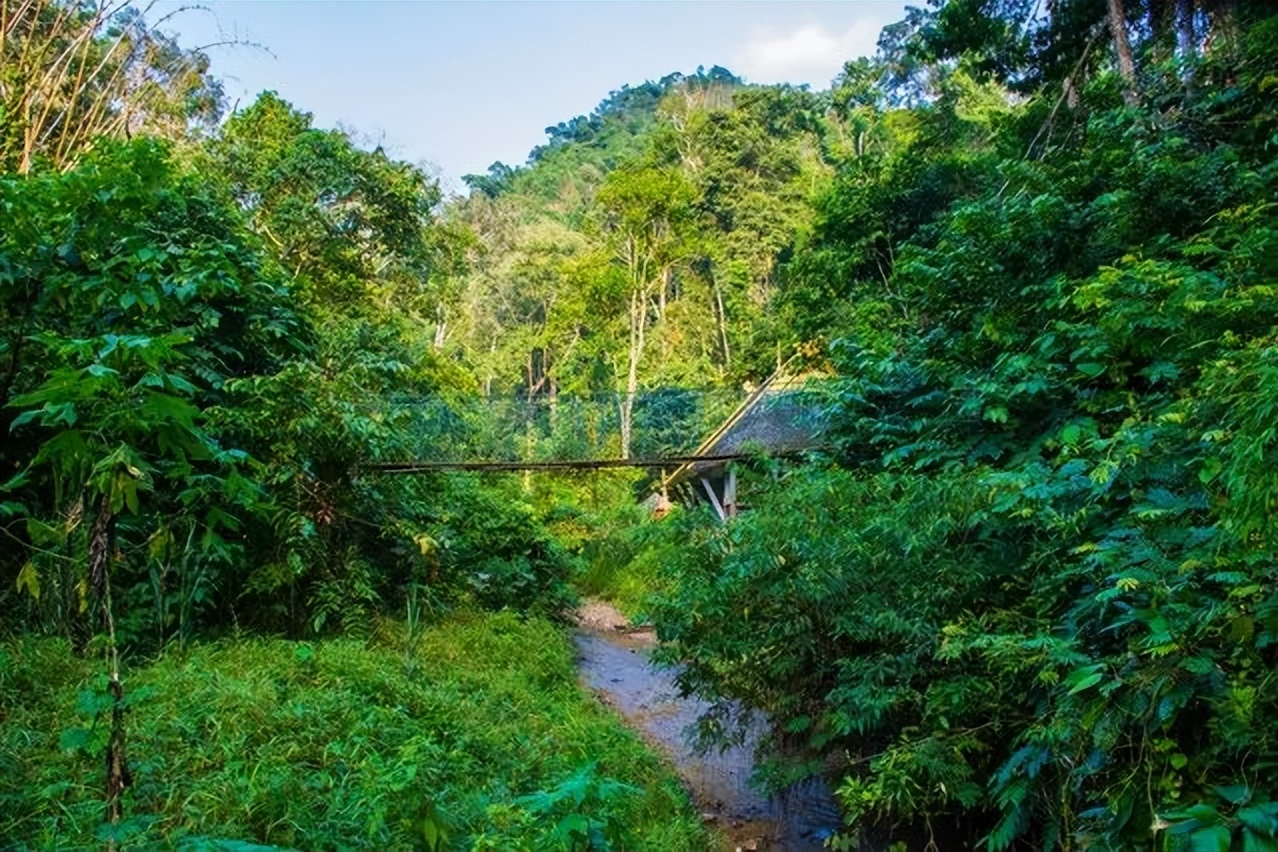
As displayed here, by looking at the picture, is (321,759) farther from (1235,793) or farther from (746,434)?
(746,434)

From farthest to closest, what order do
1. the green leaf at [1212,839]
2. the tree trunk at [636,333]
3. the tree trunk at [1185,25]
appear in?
the tree trunk at [636,333] < the tree trunk at [1185,25] < the green leaf at [1212,839]

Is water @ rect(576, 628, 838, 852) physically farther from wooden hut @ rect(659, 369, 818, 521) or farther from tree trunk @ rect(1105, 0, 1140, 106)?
tree trunk @ rect(1105, 0, 1140, 106)

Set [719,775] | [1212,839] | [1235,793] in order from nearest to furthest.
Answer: [1212,839], [1235,793], [719,775]

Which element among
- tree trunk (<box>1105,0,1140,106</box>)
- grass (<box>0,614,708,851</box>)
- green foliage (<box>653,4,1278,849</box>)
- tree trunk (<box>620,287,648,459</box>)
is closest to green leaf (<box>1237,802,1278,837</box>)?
green foliage (<box>653,4,1278,849</box>)

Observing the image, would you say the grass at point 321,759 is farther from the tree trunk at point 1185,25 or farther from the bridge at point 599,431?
the tree trunk at point 1185,25

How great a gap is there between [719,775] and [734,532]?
1883 millimetres

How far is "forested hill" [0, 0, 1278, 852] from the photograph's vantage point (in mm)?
2008

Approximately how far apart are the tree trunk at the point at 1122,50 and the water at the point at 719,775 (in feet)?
21.7

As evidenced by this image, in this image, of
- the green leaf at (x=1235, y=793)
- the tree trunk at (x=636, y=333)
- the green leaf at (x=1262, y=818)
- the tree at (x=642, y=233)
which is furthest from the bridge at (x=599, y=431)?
the tree at (x=642, y=233)

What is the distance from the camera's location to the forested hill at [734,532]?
6.59ft

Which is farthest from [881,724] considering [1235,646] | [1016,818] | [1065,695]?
[1235,646]

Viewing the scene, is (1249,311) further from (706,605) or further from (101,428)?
(101,428)

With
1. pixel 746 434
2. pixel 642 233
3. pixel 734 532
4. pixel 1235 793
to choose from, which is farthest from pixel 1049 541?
pixel 642 233

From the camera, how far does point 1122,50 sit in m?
7.17
